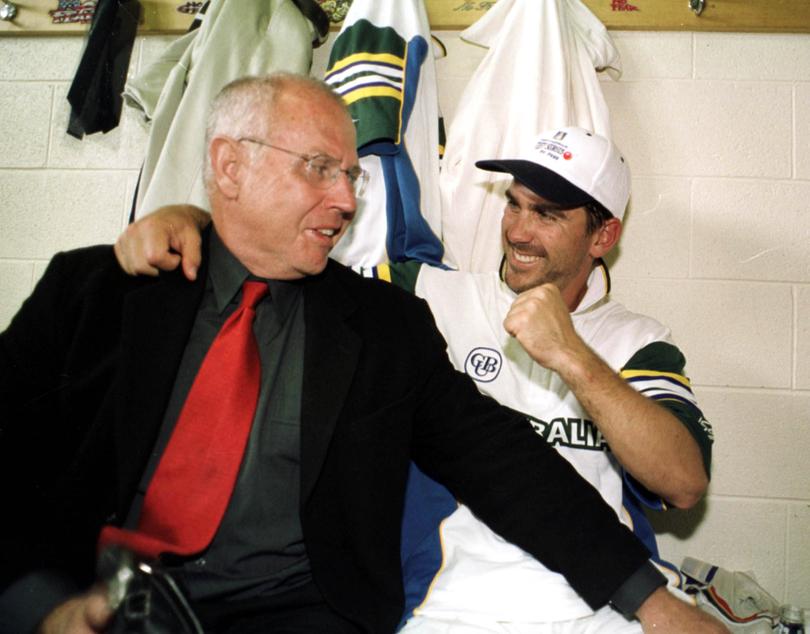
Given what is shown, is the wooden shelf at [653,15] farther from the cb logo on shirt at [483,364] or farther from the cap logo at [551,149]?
the cb logo on shirt at [483,364]

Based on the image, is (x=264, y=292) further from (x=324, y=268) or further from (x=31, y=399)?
(x=31, y=399)

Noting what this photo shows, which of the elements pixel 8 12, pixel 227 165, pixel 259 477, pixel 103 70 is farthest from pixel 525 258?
pixel 8 12

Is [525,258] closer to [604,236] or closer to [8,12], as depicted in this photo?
[604,236]

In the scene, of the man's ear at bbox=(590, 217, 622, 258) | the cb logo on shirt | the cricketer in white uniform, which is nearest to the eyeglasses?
the cricketer in white uniform

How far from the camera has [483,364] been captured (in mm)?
1559

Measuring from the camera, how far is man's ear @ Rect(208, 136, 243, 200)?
4.11 feet

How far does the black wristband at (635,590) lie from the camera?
1070 millimetres

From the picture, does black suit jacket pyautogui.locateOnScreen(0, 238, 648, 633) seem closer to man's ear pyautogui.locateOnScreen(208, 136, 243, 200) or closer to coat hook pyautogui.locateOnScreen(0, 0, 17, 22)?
man's ear pyautogui.locateOnScreen(208, 136, 243, 200)

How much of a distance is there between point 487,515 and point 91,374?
0.69m

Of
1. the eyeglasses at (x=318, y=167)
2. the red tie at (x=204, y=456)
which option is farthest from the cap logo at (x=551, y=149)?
the red tie at (x=204, y=456)

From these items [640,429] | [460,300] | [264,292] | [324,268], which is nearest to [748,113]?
[460,300]

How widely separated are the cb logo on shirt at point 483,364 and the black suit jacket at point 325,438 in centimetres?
25

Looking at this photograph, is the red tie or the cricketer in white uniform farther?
the cricketer in white uniform

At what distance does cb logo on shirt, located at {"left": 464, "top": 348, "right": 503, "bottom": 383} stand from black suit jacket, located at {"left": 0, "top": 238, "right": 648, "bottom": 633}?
9.8 inches
